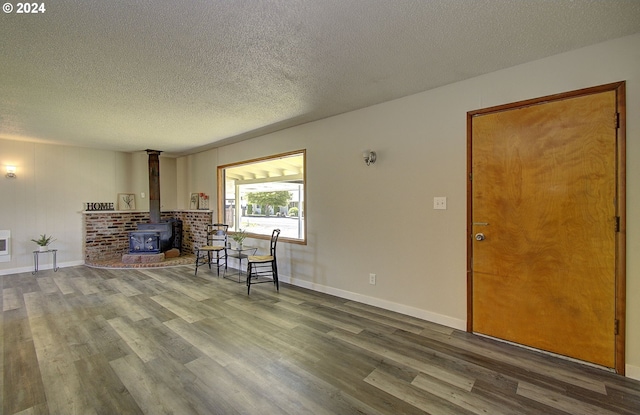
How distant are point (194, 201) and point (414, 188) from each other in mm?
5330

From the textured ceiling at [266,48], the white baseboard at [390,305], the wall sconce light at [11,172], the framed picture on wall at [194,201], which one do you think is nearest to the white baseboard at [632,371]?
the white baseboard at [390,305]

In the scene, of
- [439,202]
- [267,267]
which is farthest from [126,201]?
[439,202]

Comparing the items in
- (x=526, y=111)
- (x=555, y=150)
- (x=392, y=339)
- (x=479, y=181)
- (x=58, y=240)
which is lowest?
(x=392, y=339)

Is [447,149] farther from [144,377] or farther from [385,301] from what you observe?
[144,377]

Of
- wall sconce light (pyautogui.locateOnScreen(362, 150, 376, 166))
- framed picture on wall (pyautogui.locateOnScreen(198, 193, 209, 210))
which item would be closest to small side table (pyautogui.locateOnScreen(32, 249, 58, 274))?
framed picture on wall (pyautogui.locateOnScreen(198, 193, 209, 210))

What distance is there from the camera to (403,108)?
321 cm

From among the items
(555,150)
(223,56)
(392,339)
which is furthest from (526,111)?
(223,56)

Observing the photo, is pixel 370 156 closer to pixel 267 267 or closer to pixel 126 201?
pixel 267 267

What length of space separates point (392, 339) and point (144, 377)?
2.02 meters

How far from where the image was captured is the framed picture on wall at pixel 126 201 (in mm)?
6516

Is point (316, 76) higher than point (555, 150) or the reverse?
higher

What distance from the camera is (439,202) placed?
2955 mm

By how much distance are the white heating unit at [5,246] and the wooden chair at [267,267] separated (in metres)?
4.49

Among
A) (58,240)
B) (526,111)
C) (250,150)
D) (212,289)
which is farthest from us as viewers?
(58,240)
